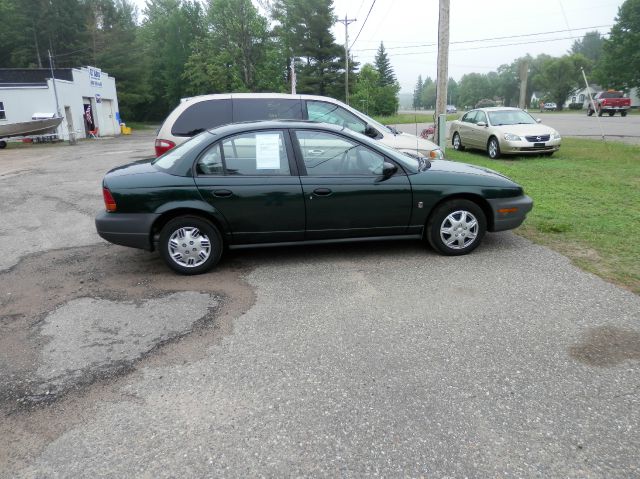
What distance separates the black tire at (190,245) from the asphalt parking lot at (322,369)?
0.52ft

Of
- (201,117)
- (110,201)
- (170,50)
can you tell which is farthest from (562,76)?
(110,201)

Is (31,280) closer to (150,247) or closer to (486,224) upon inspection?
(150,247)

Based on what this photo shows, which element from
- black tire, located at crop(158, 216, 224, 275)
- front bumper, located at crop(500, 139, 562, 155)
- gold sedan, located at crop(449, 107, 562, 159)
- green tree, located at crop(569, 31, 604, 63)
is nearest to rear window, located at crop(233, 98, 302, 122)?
black tire, located at crop(158, 216, 224, 275)

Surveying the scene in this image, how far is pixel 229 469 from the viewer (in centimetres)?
249

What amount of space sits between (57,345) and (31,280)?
1.84 m

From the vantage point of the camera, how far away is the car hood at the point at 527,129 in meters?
13.7

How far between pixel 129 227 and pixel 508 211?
425 centimetres

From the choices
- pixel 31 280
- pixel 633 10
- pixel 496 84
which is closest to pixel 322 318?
pixel 31 280

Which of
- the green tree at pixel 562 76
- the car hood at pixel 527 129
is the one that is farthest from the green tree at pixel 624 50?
the car hood at pixel 527 129

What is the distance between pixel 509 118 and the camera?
14.7 m

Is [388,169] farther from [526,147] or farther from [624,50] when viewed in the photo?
[624,50]

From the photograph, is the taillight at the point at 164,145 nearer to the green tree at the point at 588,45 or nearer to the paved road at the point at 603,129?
the paved road at the point at 603,129

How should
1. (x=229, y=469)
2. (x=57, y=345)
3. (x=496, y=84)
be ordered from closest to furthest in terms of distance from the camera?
1. (x=229, y=469)
2. (x=57, y=345)
3. (x=496, y=84)

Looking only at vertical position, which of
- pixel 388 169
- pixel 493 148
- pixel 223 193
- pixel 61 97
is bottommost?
pixel 493 148
